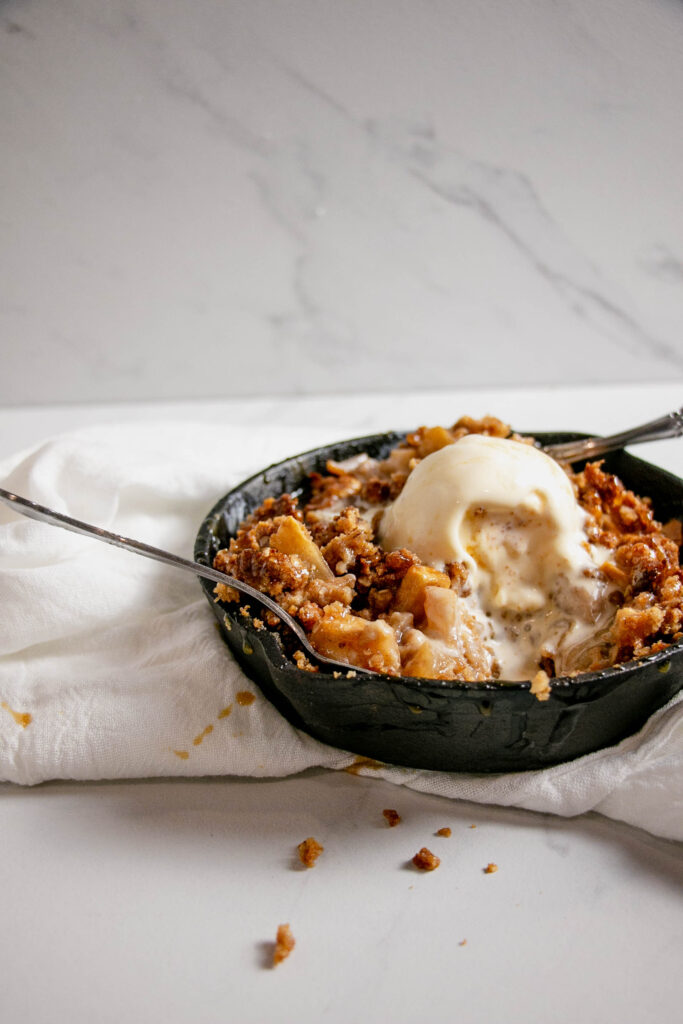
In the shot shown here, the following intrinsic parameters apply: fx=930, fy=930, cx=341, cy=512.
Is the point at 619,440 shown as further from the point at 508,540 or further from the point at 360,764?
the point at 360,764

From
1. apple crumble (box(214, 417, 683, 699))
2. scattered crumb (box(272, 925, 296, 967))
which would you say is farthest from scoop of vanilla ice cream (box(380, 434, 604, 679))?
scattered crumb (box(272, 925, 296, 967))

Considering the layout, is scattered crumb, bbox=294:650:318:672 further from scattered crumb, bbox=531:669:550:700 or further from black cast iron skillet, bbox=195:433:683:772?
scattered crumb, bbox=531:669:550:700

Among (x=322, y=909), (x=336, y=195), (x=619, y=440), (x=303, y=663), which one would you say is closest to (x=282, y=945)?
(x=322, y=909)

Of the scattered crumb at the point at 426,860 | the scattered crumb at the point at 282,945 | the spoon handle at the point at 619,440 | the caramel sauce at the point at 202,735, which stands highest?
the spoon handle at the point at 619,440

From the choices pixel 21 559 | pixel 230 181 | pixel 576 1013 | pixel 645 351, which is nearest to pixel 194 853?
pixel 576 1013

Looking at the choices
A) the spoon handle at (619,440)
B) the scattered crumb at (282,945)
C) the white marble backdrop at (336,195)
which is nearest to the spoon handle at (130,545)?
the scattered crumb at (282,945)

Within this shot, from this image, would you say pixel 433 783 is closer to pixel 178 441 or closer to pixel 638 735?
pixel 638 735

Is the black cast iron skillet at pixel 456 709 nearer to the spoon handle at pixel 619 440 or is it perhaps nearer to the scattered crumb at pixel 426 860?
the scattered crumb at pixel 426 860

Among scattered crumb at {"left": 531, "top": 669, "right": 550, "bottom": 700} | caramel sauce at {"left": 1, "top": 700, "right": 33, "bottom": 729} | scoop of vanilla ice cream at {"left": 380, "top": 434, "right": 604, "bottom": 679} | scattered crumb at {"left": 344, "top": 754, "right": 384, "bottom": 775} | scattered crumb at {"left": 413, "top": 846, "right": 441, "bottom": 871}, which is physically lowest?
caramel sauce at {"left": 1, "top": 700, "right": 33, "bottom": 729}
